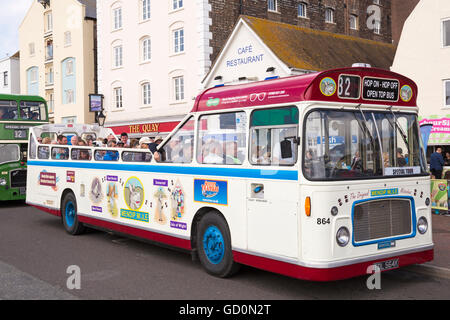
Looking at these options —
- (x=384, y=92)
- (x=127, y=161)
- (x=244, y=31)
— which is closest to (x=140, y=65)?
(x=244, y=31)

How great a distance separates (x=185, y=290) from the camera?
6621 millimetres

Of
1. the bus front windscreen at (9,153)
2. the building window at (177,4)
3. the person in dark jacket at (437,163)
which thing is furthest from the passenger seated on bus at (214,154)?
the building window at (177,4)

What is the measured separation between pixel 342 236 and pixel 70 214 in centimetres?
731

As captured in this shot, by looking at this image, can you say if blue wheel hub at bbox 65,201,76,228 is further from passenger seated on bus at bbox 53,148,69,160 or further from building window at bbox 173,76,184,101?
building window at bbox 173,76,184,101

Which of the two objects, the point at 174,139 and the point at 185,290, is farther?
the point at 174,139

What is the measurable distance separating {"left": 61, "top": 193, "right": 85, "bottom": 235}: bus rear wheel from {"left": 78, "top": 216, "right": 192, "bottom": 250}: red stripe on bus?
0.25 m

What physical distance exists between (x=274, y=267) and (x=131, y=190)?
3.76m

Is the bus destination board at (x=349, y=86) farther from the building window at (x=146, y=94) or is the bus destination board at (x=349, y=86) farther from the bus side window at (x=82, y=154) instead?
the building window at (x=146, y=94)

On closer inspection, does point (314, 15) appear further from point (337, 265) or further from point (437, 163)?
point (337, 265)

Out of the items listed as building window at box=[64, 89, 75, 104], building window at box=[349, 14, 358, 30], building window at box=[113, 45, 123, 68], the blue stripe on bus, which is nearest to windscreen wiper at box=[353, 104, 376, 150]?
the blue stripe on bus

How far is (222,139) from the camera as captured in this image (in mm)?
7254

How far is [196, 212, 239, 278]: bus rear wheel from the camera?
7078 mm

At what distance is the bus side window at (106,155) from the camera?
31.7 feet
